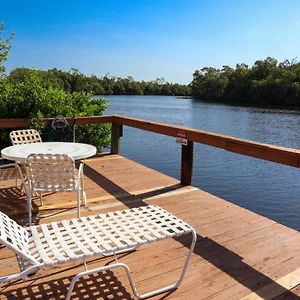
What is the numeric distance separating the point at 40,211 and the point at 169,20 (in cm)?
1846

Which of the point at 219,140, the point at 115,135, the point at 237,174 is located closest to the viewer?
the point at 219,140

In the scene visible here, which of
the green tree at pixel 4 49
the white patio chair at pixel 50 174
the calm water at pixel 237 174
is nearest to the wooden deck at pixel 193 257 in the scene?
the white patio chair at pixel 50 174

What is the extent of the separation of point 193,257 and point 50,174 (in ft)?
4.34

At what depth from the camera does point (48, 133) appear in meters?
5.70

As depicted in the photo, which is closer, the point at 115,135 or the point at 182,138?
the point at 182,138

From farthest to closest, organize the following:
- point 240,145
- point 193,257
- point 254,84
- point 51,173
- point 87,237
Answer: point 254,84 < point 240,145 < point 51,173 < point 193,257 < point 87,237

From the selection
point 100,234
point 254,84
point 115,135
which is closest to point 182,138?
point 115,135

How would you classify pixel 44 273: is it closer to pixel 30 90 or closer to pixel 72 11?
pixel 30 90

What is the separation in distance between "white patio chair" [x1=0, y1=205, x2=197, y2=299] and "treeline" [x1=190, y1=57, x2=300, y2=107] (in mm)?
49044

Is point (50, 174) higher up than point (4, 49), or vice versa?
point (4, 49)

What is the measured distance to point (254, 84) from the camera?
180 feet

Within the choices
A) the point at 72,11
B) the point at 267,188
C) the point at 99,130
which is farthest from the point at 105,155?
the point at 72,11

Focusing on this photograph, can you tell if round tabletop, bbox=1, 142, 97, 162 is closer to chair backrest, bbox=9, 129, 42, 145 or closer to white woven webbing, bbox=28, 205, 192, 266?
chair backrest, bbox=9, 129, 42, 145

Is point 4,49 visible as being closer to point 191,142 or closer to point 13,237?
point 191,142
